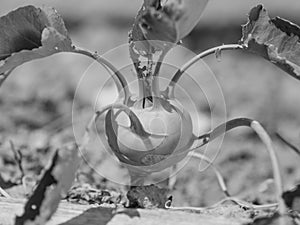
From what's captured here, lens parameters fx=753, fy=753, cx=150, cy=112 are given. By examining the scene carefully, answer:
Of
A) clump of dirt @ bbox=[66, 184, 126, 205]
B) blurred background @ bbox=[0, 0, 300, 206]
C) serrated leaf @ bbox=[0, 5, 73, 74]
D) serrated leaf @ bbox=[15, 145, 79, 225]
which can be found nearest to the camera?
serrated leaf @ bbox=[15, 145, 79, 225]

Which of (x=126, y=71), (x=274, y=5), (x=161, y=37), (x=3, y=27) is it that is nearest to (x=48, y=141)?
(x=126, y=71)

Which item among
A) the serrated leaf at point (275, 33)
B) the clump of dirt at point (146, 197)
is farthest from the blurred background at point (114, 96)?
the clump of dirt at point (146, 197)

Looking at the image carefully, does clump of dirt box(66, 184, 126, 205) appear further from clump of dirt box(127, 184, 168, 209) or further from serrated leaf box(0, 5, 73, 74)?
serrated leaf box(0, 5, 73, 74)

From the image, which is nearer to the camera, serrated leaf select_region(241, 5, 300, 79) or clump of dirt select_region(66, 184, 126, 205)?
serrated leaf select_region(241, 5, 300, 79)

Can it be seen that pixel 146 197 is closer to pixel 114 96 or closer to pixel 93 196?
pixel 93 196

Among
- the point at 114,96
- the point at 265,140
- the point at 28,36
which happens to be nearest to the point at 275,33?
the point at 265,140

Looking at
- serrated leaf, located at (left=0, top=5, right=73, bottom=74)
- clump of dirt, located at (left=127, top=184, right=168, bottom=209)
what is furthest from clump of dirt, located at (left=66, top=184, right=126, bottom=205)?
serrated leaf, located at (left=0, top=5, right=73, bottom=74)
